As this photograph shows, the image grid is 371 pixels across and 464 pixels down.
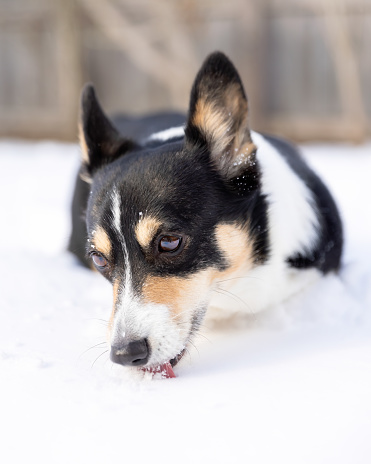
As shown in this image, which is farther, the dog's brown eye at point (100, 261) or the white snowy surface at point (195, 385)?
the dog's brown eye at point (100, 261)

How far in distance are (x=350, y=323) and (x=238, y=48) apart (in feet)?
21.0

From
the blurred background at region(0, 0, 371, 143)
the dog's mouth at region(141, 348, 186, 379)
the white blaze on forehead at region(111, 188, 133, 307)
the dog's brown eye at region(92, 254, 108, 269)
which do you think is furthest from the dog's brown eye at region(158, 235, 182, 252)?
the blurred background at region(0, 0, 371, 143)

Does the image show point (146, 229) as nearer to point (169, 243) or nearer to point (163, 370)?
point (169, 243)

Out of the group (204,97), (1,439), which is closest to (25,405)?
(1,439)

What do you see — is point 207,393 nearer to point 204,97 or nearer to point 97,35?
point 204,97

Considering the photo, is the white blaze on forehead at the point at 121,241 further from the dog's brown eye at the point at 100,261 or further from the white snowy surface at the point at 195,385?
the white snowy surface at the point at 195,385

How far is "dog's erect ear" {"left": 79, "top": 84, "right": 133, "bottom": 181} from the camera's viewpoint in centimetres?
282

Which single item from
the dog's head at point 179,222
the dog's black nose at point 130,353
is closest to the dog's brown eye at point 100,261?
the dog's head at point 179,222

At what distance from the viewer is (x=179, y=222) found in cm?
224

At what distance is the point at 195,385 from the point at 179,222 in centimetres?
60

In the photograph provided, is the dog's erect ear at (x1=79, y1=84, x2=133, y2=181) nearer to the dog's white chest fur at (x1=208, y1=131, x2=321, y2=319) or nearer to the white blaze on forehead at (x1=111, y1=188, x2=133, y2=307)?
the white blaze on forehead at (x1=111, y1=188, x2=133, y2=307)

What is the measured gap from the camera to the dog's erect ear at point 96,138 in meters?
2.82

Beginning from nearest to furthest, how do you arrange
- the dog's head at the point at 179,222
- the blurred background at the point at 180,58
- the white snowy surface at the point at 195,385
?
the white snowy surface at the point at 195,385
the dog's head at the point at 179,222
the blurred background at the point at 180,58

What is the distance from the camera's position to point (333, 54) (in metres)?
8.04
